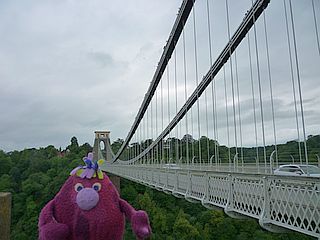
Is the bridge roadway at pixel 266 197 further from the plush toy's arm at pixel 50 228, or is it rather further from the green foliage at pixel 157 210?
the green foliage at pixel 157 210

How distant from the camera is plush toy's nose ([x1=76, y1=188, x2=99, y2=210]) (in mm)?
2564

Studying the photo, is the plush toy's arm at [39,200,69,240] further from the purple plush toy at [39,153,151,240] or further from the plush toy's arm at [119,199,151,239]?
the plush toy's arm at [119,199,151,239]

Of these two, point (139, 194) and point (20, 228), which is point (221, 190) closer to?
point (20, 228)

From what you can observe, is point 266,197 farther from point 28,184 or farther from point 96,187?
point 28,184

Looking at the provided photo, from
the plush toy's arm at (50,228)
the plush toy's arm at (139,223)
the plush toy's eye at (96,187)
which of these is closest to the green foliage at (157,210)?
the plush toy's arm at (139,223)

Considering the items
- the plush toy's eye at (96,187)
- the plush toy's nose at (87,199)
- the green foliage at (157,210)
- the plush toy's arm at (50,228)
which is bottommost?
the green foliage at (157,210)

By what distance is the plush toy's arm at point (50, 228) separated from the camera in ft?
7.97

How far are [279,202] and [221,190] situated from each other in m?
1.37

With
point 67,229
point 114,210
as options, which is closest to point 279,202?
point 114,210

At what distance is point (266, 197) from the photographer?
3.19 meters

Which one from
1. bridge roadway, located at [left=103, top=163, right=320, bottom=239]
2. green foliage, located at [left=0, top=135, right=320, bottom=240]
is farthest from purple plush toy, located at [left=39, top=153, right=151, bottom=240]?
green foliage, located at [left=0, top=135, right=320, bottom=240]

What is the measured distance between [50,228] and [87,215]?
0.26 m

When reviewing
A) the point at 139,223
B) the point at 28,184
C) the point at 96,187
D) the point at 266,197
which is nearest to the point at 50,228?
the point at 96,187

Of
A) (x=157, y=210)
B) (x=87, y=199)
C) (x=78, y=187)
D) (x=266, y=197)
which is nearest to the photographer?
(x=87, y=199)
